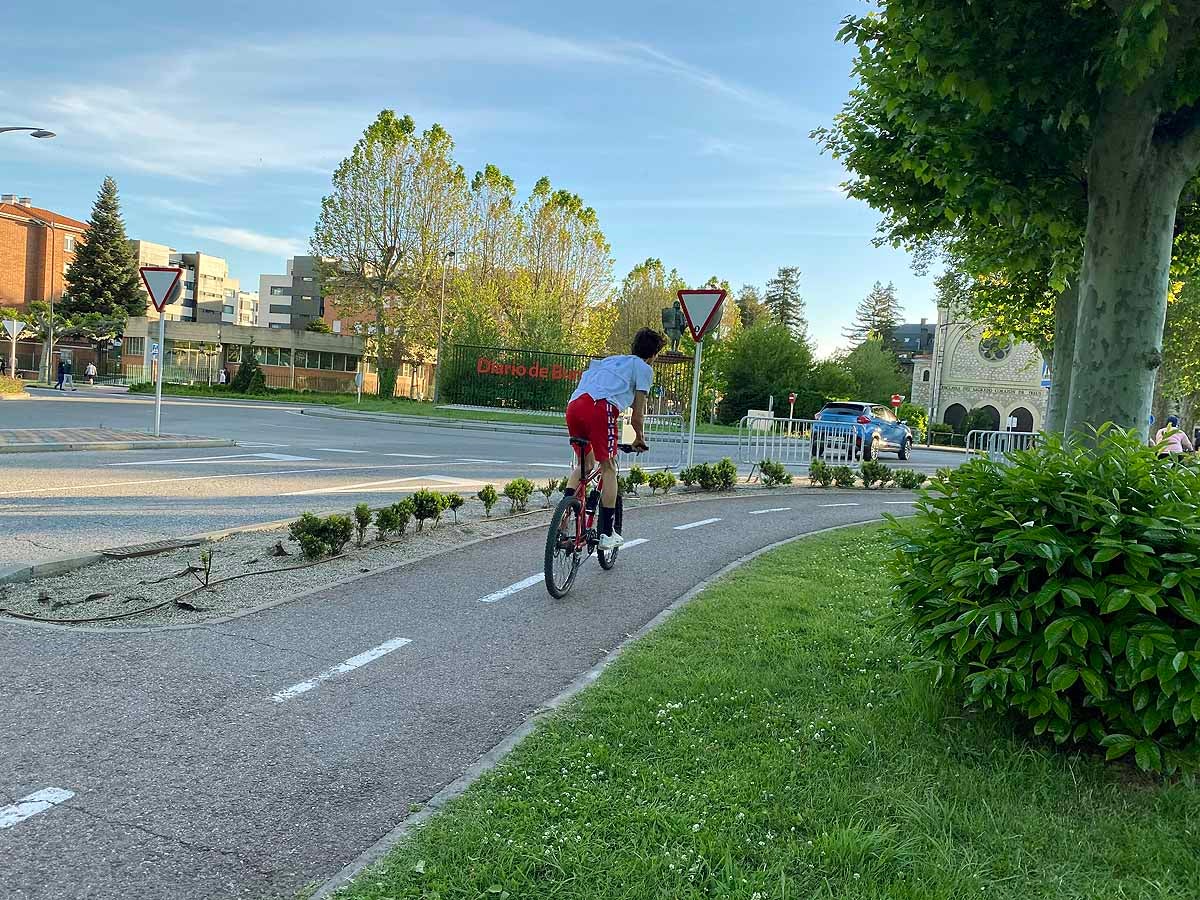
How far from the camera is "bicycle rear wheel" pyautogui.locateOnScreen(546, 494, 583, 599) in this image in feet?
20.5

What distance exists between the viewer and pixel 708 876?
2.60m

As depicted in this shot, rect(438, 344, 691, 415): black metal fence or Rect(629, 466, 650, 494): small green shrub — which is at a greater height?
Rect(438, 344, 691, 415): black metal fence

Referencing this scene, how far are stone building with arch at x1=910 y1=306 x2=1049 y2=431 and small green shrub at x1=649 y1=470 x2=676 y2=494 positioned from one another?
61773mm

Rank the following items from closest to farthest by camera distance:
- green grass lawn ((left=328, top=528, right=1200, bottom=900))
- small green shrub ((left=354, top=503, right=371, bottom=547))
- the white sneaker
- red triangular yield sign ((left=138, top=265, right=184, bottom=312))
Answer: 1. green grass lawn ((left=328, top=528, right=1200, bottom=900))
2. the white sneaker
3. small green shrub ((left=354, top=503, right=371, bottom=547))
4. red triangular yield sign ((left=138, top=265, right=184, bottom=312))

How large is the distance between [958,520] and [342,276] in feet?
166

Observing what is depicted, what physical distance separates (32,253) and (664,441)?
77.1m

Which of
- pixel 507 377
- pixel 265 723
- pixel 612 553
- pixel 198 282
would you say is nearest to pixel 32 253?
pixel 198 282

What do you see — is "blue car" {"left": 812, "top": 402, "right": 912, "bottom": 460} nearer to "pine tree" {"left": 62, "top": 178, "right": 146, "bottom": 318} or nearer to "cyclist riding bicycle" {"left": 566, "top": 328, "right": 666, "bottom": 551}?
"cyclist riding bicycle" {"left": 566, "top": 328, "right": 666, "bottom": 551}

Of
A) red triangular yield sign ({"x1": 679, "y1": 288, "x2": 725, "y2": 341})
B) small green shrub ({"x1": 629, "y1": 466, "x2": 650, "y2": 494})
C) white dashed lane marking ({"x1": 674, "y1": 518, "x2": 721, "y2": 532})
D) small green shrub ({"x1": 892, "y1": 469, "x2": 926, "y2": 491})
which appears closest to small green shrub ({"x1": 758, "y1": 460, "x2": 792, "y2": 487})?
small green shrub ({"x1": 892, "y1": 469, "x2": 926, "y2": 491})

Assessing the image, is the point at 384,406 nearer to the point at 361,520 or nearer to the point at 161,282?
the point at 161,282

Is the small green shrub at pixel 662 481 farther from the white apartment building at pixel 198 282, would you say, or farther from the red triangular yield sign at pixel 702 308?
the white apartment building at pixel 198 282

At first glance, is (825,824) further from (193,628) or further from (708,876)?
(193,628)

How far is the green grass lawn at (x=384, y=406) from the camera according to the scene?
34.5 metres

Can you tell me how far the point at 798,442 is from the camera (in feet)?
60.8
